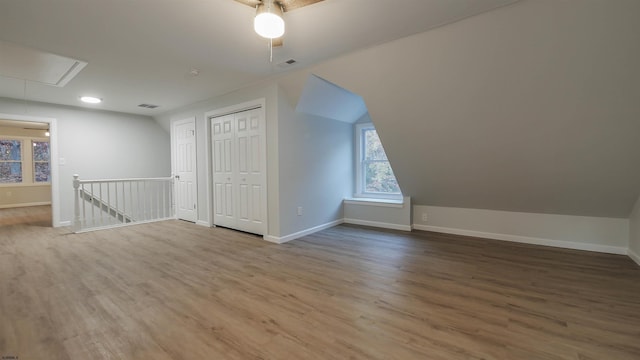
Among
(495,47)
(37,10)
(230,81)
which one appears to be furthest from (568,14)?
(37,10)

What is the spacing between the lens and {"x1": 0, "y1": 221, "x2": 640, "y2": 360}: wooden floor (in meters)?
1.68

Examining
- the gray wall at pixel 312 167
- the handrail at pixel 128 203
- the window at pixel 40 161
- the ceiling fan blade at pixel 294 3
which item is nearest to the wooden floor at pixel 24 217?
the handrail at pixel 128 203

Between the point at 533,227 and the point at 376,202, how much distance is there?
7.51 ft

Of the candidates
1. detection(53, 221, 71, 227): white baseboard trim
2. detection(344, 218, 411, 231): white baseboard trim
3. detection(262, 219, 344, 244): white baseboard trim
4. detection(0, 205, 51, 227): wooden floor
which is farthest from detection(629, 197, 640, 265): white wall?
detection(0, 205, 51, 227): wooden floor

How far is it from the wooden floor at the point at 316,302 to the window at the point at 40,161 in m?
5.98

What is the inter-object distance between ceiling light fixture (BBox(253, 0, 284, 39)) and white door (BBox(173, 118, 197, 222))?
12.7ft

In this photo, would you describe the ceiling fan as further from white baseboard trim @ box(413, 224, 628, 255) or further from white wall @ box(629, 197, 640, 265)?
white wall @ box(629, 197, 640, 265)

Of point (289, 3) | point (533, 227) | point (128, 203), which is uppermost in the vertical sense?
point (289, 3)

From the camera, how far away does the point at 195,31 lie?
249 cm

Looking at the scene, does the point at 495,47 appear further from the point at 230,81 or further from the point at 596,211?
the point at 230,81

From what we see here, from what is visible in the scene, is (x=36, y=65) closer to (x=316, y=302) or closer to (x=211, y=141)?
(x=211, y=141)

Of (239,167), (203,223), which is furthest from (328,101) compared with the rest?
(203,223)

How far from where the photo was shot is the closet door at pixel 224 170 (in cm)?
461

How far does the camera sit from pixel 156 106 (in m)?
5.48
